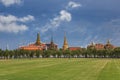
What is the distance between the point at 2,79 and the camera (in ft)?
97.0

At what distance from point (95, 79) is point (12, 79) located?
25.6ft

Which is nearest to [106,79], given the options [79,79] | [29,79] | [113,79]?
[113,79]

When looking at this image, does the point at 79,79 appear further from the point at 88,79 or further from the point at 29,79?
the point at 29,79

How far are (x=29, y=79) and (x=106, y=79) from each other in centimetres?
733

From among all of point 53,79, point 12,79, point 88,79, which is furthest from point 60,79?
point 12,79

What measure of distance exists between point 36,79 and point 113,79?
24.1 ft

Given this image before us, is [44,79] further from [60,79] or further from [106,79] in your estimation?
[106,79]

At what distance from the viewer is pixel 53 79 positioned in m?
30.2

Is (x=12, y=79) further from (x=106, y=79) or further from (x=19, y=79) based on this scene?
(x=106, y=79)

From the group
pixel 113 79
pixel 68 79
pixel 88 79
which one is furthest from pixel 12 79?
pixel 113 79

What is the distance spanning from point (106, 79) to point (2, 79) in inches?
386

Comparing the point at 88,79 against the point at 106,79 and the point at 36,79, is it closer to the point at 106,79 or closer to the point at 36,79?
the point at 106,79

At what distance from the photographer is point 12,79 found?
29.9m

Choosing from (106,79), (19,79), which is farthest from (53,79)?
(106,79)
